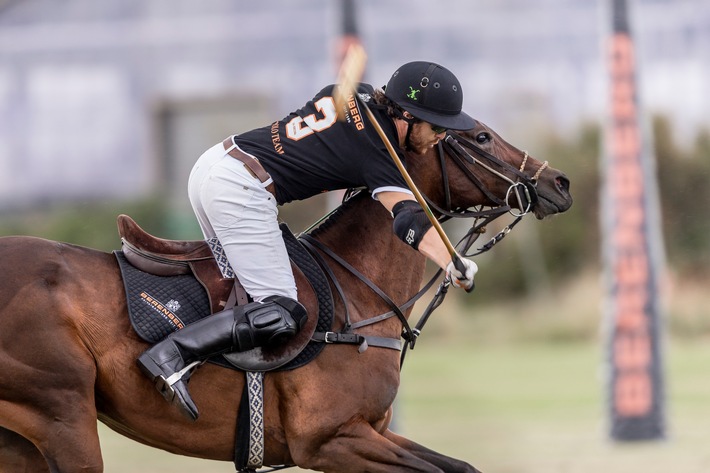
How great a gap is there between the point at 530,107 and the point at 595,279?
346 cm

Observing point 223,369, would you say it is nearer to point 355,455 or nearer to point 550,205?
point 355,455

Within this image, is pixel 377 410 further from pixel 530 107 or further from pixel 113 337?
pixel 530 107

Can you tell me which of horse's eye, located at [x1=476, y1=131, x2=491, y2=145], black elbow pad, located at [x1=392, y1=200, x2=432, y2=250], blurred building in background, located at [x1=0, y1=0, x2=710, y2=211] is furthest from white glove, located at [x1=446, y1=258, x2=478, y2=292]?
blurred building in background, located at [x1=0, y1=0, x2=710, y2=211]

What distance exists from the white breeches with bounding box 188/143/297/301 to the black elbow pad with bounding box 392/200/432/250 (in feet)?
2.00

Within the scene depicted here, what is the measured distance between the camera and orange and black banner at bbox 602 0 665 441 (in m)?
11.5

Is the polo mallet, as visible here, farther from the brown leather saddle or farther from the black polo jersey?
the brown leather saddle

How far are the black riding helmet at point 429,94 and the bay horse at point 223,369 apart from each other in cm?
45

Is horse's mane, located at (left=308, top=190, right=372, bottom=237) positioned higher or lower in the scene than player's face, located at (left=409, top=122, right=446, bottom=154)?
lower

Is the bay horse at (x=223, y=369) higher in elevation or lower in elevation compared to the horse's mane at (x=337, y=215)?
lower

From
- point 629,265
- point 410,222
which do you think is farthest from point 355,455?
point 629,265

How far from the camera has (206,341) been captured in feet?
16.8

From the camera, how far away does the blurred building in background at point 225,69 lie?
19344mm

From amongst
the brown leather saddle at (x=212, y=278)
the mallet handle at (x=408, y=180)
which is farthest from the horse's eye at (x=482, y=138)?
the brown leather saddle at (x=212, y=278)

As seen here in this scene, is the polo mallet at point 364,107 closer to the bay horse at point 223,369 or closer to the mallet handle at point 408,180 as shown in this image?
the mallet handle at point 408,180
